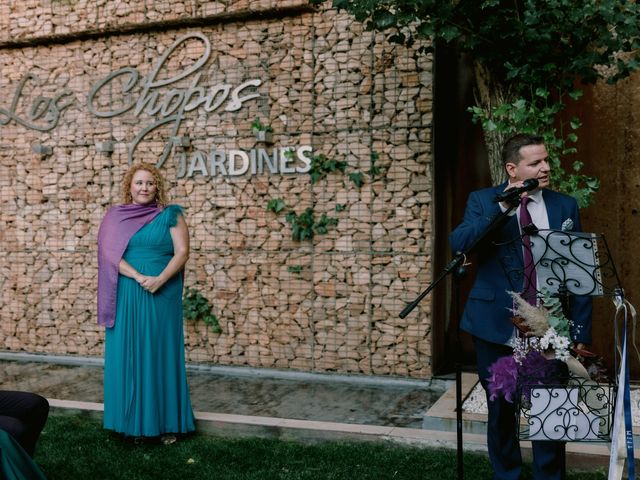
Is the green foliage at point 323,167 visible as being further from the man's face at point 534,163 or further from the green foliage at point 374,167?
the man's face at point 534,163

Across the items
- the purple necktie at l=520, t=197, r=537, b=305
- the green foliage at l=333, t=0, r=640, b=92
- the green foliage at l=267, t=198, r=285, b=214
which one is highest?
the green foliage at l=333, t=0, r=640, b=92

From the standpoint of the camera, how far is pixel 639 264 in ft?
21.6

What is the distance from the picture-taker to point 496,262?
3957 mm

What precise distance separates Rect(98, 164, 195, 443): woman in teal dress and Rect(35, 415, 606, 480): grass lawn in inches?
9.3

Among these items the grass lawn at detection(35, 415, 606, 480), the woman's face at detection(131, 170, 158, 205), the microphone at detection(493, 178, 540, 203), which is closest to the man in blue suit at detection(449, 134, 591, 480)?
the microphone at detection(493, 178, 540, 203)

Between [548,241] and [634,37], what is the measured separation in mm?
2353

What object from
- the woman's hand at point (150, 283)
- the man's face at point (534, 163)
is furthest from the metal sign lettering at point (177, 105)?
the man's face at point (534, 163)

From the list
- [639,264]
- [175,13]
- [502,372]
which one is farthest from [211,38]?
[502,372]

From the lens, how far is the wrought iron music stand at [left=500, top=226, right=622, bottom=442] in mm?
3127

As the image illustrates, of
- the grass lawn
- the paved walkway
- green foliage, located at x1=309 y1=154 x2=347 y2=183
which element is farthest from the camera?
green foliage, located at x1=309 y1=154 x2=347 y2=183

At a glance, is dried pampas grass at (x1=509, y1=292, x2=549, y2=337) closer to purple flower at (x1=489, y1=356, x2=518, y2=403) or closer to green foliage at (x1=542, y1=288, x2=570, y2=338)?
green foliage at (x1=542, y1=288, x2=570, y2=338)

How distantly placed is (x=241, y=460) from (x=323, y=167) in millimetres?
3244

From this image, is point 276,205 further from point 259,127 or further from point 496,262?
point 496,262

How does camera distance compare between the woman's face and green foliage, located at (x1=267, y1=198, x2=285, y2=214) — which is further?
green foliage, located at (x1=267, y1=198, x2=285, y2=214)
